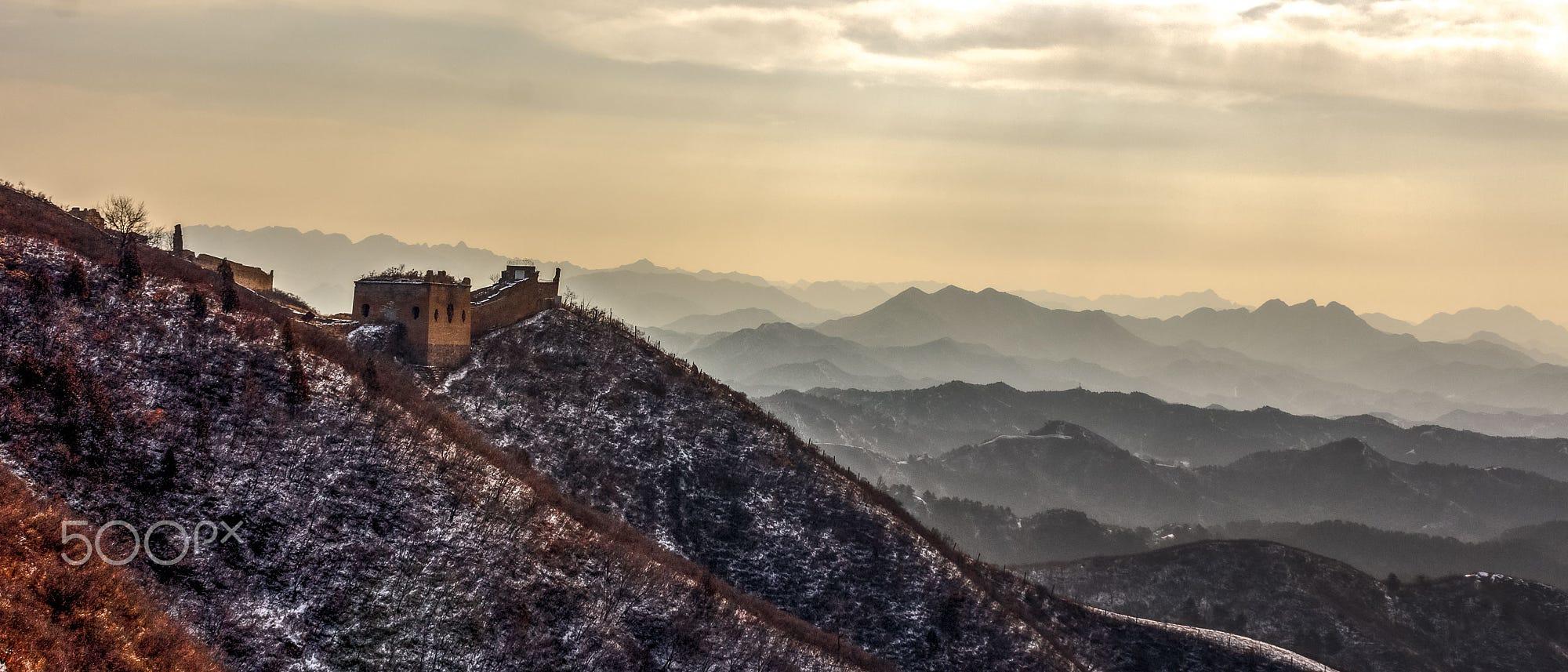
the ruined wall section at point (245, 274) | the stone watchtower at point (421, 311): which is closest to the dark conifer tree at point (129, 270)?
the ruined wall section at point (245, 274)

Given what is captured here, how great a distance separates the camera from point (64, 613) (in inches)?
1547

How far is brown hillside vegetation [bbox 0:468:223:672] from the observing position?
36.7 metres

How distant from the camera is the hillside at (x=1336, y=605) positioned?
388ft

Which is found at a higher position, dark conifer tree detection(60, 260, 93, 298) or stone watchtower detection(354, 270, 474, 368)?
dark conifer tree detection(60, 260, 93, 298)

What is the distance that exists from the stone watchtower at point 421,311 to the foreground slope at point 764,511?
213 cm

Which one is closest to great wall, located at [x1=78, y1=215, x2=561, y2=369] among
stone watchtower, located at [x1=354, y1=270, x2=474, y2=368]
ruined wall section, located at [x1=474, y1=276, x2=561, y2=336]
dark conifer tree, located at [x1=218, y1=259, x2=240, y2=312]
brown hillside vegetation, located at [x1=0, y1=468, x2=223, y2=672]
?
stone watchtower, located at [x1=354, y1=270, x2=474, y2=368]

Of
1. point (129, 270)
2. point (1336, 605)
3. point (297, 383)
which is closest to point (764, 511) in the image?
point (297, 383)

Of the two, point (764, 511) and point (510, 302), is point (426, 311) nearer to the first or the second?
point (510, 302)

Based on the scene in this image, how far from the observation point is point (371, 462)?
6025cm

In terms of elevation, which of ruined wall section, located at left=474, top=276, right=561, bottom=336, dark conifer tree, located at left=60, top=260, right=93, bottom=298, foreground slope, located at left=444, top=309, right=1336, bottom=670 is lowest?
foreground slope, located at left=444, top=309, right=1336, bottom=670

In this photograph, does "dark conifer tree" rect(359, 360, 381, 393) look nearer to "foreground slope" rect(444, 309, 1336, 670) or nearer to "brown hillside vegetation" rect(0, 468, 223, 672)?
"foreground slope" rect(444, 309, 1336, 670)

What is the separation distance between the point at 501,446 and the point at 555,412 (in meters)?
6.89

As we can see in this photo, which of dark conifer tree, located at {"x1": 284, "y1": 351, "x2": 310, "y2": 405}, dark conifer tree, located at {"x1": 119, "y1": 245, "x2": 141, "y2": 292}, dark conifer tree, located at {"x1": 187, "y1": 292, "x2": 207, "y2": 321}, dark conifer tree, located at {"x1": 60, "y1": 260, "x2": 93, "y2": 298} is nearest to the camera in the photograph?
dark conifer tree, located at {"x1": 60, "y1": 260, "x2": 93, "y2": 298}

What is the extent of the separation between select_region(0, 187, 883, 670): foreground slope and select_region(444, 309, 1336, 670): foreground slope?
7331 mm
